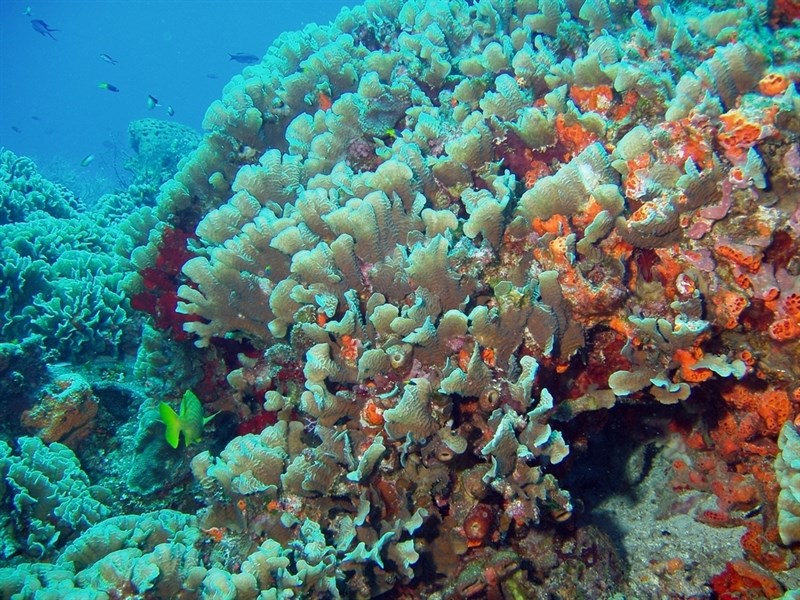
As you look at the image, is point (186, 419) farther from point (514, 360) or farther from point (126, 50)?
point (126, 50)

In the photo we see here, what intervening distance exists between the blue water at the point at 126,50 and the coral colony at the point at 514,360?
99.6 meters

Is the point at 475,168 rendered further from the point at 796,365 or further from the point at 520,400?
the point at 796,365

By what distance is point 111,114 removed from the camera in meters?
95.5

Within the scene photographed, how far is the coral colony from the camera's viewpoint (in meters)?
2.47

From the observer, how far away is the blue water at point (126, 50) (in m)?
100

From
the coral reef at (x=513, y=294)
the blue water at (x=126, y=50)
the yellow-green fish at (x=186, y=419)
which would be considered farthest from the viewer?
the blue water at (x=126, y=50)

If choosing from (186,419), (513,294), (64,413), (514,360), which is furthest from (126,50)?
(514,360)

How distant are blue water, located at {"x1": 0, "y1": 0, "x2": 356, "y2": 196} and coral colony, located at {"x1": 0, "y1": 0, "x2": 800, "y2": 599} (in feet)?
327

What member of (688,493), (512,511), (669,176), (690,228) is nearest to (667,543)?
(688,493)

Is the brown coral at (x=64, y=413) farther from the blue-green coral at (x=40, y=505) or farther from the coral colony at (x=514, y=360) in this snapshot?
the blue-green coral at (x=40, y=505)

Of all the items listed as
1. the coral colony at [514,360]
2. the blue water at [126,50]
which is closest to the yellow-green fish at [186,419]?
the coral colony at [514,360]

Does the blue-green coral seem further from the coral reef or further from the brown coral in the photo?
the coral reef

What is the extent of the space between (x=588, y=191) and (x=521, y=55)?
1.66 metres

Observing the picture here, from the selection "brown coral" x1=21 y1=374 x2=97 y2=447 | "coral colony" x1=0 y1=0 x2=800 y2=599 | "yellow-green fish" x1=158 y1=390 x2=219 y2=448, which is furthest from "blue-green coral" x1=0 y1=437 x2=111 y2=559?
"brown coral" x1=21 y1=374 x2=97 y2=447
